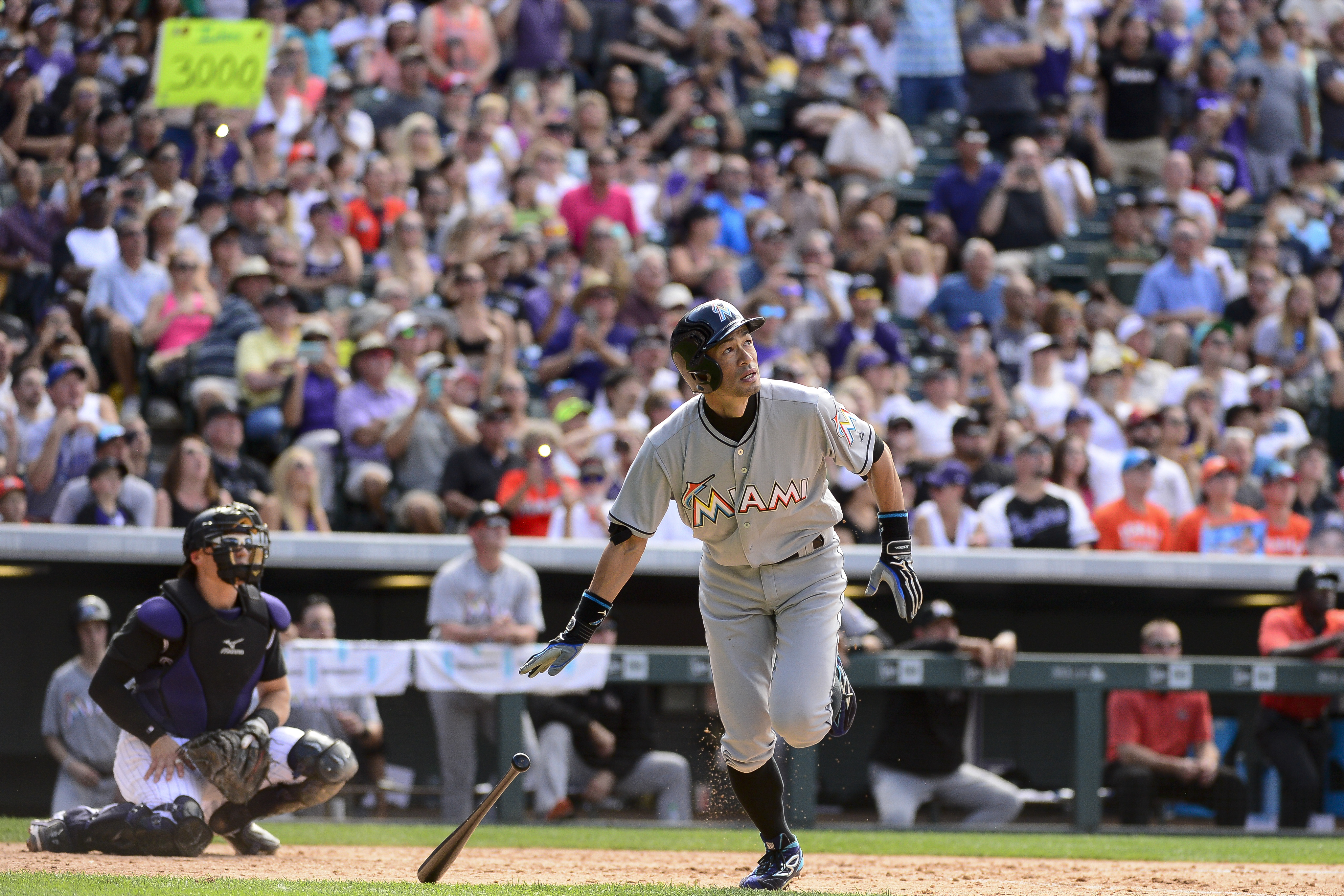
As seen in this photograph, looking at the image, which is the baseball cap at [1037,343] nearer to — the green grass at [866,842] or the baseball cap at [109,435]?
the green grass at [866,842]

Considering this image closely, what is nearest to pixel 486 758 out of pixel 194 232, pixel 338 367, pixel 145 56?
pixel 338 367

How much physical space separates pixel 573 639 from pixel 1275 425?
7154 mm

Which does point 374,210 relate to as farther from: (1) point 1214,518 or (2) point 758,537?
(2) point 758,537

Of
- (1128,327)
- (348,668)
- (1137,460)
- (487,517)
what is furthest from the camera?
(1128,327)

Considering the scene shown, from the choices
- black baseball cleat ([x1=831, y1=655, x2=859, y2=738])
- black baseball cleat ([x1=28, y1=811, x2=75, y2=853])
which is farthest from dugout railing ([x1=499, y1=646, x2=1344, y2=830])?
black baseball cleat ([x1=831, y1=655, x2=859, y2=738])

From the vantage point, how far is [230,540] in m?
5.84

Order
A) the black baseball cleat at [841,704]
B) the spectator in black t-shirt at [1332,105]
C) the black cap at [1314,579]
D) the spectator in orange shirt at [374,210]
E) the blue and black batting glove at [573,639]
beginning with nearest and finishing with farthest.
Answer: the blue and black batting glove at [573,639]
the black baseball cleat at [841,704]
the black cap at [1314,579]
the spectator in orange shirt at [374,210]
the spectator in black t-shirt at [1332,105]

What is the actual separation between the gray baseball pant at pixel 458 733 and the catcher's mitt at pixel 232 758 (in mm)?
2040

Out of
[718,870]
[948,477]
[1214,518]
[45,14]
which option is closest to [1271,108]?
[1214,518]

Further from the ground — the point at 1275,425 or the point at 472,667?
the point at 1275,425

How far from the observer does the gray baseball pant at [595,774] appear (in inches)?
314

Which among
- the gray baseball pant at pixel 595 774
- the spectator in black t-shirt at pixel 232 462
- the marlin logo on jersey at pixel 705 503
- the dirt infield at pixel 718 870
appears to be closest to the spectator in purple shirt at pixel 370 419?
the spectator in black t-shirt at pixel 232 462

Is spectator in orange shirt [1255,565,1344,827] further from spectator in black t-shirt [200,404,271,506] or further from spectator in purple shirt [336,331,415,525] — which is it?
spectator in black t-shirt [200,404,271,506]

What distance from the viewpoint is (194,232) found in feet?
34.6
